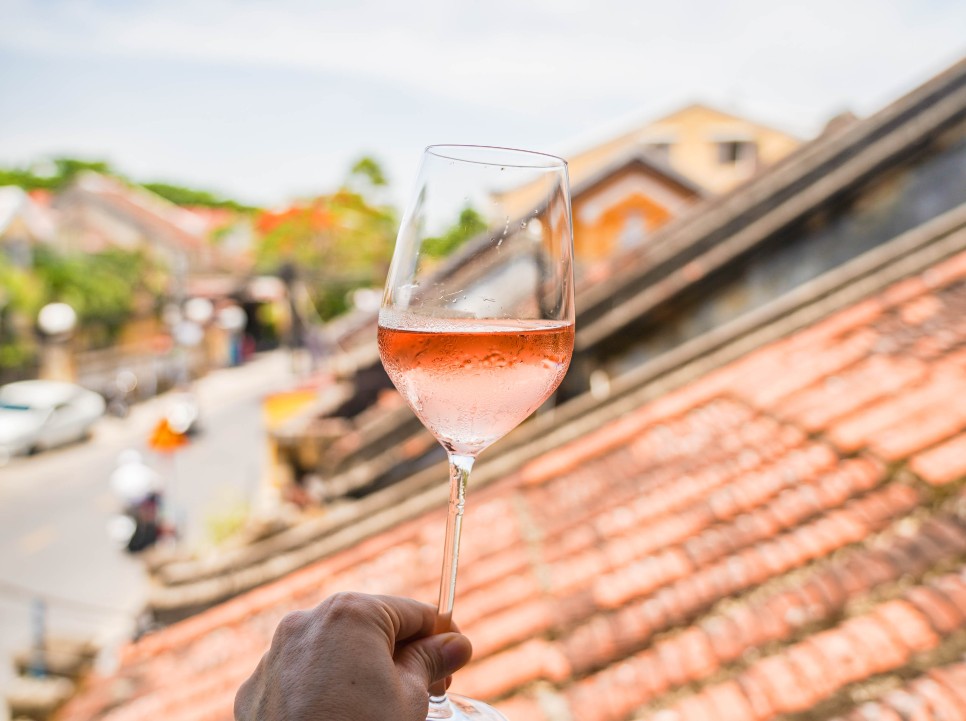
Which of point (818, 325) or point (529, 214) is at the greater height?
point (529, 214)

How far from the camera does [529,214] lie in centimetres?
115

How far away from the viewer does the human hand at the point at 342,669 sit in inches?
35.2

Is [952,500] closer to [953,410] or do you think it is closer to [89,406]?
[953,410]

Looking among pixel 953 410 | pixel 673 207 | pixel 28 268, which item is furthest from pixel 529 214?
pixel 28 268

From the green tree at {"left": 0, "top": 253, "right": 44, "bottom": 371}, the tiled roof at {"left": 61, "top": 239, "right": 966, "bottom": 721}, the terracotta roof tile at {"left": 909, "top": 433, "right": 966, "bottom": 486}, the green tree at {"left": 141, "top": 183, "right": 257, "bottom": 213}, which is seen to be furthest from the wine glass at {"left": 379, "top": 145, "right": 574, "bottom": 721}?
the green tree at {"left": 141, "top": 183, "right": 257, "bottom": 213}

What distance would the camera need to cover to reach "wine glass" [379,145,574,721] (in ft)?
3.51

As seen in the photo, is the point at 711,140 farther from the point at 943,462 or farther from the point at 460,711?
the point at 460,711

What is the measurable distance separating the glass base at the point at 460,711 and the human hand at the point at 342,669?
126mm

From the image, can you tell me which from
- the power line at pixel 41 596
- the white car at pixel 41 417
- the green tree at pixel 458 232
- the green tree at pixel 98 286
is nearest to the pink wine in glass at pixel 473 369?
the green tree at pixel 458 232

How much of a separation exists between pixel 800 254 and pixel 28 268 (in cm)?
3304

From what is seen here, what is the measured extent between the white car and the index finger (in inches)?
973

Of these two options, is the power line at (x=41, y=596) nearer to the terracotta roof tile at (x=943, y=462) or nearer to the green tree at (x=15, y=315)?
the terracotta roof tile at (x=943, y=462)

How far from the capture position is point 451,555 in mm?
1080

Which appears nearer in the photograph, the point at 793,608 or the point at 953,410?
the point at 793,608
